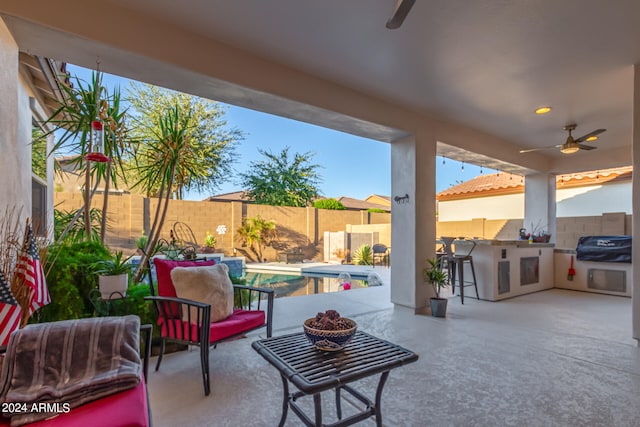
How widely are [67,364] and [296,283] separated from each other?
6.37m

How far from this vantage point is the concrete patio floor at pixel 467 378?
1.90 metres

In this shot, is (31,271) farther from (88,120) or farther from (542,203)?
(542,203)

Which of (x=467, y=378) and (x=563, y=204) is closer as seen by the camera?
(x=467, y=378)

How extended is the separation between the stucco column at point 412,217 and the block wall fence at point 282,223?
4644 mm

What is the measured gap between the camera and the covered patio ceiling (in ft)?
7.23

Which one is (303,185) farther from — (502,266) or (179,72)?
(179,72)

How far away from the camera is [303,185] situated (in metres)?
13.3

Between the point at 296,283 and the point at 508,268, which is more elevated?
the point at 508,268

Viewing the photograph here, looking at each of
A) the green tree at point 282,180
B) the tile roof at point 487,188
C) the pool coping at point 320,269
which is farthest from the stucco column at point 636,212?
the green tree at point 282,180

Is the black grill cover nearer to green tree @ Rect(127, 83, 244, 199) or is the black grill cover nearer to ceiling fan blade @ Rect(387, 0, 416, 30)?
ceiling fan blade @ Rect(387, 0, 416, 30)

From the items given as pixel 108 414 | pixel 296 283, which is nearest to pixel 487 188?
pixel 296 283

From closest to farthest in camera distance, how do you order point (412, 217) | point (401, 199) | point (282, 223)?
point (412, 217) < point (401, 199) < point (282, 223)

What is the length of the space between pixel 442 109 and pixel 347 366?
3.53m

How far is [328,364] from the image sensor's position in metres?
1.56
